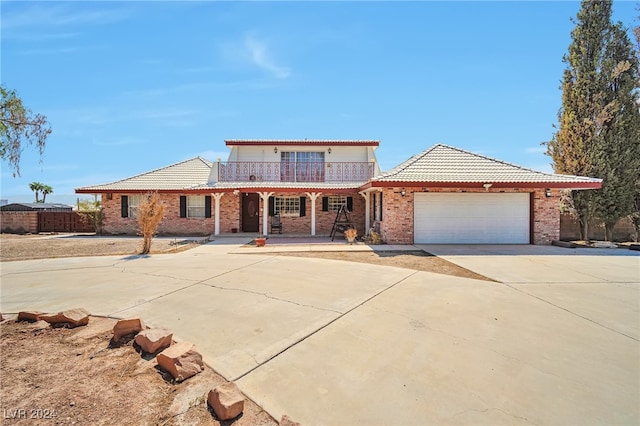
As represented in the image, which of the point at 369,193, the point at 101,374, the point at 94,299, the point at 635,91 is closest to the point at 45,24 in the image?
the point at 94,299

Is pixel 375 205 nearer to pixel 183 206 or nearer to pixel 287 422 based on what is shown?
pixel 183 206

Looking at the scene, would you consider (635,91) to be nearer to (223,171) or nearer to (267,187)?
(267,187)

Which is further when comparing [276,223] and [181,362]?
[276,223]

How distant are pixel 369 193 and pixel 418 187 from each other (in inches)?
149

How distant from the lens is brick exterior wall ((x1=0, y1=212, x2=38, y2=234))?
18812 mm

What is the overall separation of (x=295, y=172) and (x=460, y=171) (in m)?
9.03

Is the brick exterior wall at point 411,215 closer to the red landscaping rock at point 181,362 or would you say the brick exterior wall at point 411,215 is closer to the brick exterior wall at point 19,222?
the red landscaping rock at point 181,362

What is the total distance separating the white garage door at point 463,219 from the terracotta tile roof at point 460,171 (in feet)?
2.52

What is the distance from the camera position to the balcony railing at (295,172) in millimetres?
17750

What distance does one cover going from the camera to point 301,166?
1800 centimetres

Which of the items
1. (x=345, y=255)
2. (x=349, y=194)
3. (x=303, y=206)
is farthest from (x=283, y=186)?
(x=345, y=255)

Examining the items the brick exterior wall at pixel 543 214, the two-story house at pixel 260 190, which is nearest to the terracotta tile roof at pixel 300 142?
the two-story house at pixel 260 190

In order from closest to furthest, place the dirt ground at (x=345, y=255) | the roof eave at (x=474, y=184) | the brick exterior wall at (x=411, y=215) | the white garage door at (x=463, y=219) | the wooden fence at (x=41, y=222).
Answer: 1. the dirt ground at (x=345, y=255)
2. the roof eave at (x=474, y=184)
3. the brick exterior wall at (x=411, y=215)
4. the white garage door at (x=463, y=219)
5. the wooden fence at (x=41, y=222)

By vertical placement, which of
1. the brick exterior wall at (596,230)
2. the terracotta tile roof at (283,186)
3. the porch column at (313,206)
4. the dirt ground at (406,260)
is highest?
the terracotta tile roof at (283,186)
